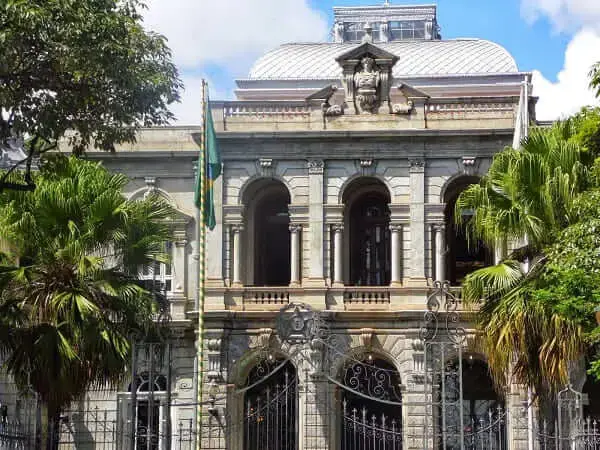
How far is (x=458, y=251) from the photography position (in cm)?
4200

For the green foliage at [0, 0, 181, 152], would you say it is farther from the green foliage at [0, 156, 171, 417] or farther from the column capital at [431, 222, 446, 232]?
the column capital at [431, 222, 446, 232]

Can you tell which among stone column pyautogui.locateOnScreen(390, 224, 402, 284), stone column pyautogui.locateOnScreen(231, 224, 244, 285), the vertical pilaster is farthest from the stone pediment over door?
stone column pyautogui.locateOnScreen(231, 224, 244, 285)

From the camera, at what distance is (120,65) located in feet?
76.3

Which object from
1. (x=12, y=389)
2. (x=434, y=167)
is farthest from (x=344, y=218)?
(x=12, y=389)

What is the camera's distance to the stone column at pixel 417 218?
3884 cm

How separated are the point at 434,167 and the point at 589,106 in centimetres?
915

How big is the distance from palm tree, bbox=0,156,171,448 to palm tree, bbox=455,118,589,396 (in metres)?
7.18

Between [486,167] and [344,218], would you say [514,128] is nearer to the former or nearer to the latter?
[486,167]

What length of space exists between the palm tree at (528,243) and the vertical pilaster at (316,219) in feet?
28.6

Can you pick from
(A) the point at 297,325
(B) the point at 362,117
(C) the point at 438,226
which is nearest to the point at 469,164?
(C) the point at 438,226

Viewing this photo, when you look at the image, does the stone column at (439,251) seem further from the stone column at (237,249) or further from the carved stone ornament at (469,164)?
the stone column at (237,249)

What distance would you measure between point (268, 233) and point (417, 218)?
18.2 ft

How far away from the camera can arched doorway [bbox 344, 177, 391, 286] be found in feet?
135

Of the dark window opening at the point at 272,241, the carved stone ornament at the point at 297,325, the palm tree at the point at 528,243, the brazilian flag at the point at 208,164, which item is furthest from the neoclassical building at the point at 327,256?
the palm tree at the point at 528,243
